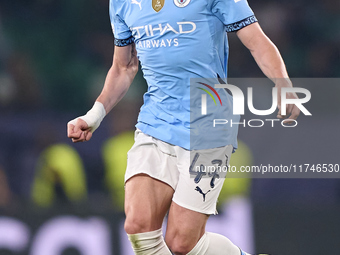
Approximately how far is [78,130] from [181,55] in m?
0.59

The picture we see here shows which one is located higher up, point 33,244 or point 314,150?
point 314,150

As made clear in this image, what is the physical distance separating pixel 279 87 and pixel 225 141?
0.40 m

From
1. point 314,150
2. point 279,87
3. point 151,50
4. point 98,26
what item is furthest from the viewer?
point 98,26

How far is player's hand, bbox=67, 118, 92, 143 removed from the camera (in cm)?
254

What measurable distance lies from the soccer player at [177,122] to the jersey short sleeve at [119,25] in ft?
0.14

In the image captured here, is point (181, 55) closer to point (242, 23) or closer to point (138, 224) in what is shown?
point (242, 23)

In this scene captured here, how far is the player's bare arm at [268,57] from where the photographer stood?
8.00 feet

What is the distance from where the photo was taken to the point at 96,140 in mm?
4137

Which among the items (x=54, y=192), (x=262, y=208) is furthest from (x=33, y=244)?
(x=262, y=208)

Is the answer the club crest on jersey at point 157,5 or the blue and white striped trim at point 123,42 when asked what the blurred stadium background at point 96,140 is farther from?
the club crest on jersey at point 157,5

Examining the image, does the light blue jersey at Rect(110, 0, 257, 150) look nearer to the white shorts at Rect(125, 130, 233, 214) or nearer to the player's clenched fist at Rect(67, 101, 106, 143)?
the white shorts at Rect(125, 130, 233, 214)

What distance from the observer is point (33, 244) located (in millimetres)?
3684

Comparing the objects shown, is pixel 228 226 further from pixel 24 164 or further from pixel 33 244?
pixel 24 164

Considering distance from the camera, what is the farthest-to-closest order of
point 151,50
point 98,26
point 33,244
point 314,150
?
1. point 98,26
2. point 314,150
3. point 33,244
4. point 151,50
